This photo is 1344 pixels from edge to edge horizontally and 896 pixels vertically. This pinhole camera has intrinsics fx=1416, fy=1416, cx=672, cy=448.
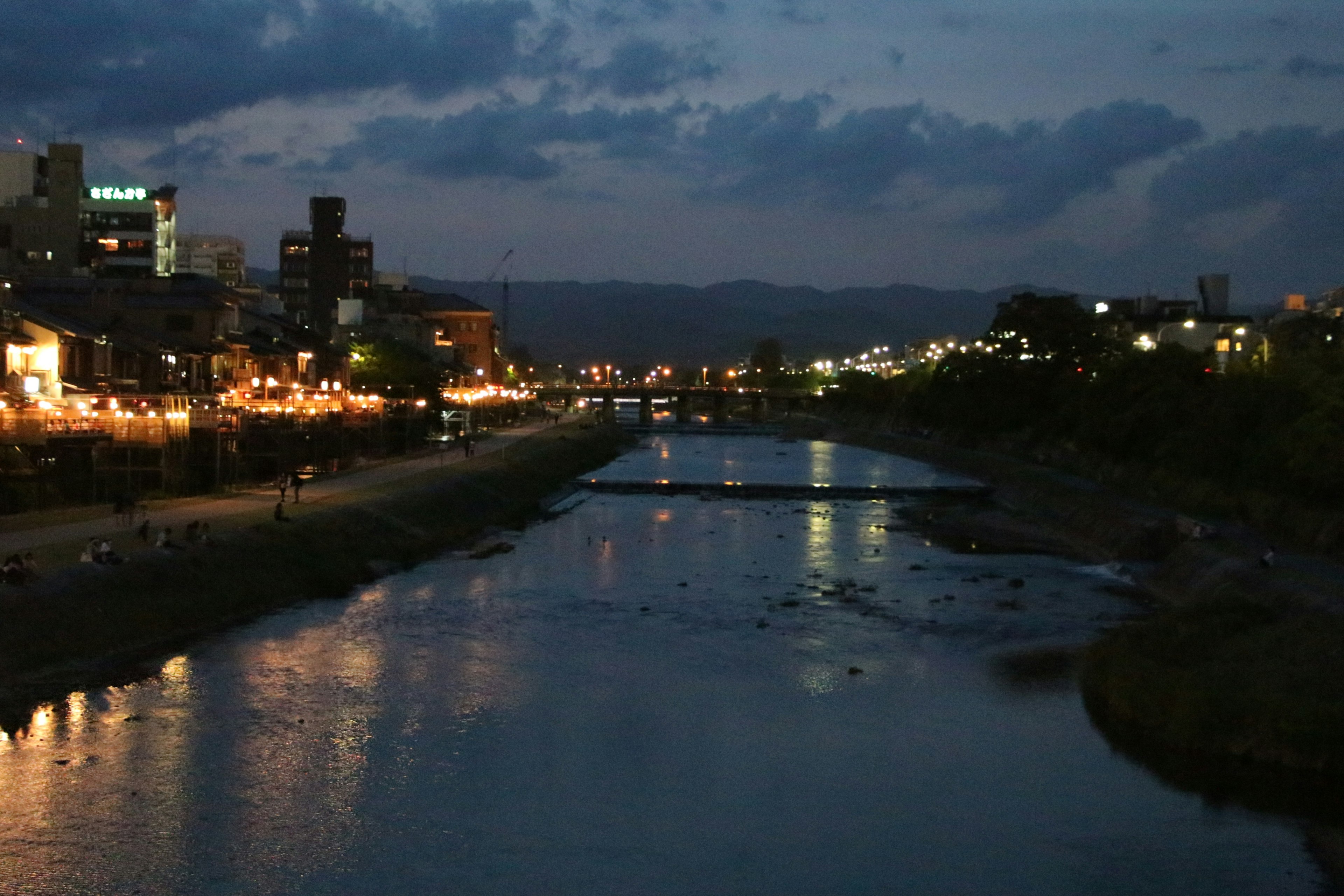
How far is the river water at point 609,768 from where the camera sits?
16.6 m

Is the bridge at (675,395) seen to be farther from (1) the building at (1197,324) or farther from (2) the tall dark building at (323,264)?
(1) the building at (1197,324)

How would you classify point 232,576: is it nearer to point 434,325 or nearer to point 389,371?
point 389,371

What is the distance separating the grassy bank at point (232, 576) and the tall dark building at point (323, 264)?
3994 inches

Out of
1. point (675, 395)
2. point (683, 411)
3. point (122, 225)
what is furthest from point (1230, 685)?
point (683, 411)

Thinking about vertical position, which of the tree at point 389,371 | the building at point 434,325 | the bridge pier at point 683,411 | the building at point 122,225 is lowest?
the bridge pier at point 683,411

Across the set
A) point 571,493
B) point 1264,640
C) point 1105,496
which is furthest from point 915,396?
point 1264,640

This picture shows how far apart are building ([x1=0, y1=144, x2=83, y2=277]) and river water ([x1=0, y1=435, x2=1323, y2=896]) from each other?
60.9 meters

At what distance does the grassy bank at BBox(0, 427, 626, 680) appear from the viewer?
24812mm

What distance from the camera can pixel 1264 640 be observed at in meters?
25.0

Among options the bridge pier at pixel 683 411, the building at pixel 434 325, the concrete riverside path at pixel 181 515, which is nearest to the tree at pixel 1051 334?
the concrete riverside path at pixel 181 515

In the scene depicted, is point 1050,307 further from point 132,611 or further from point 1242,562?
point 132,611

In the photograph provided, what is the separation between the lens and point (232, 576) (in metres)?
31.6

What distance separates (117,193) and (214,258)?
41.7 meters

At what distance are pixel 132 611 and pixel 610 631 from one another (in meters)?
9.73
